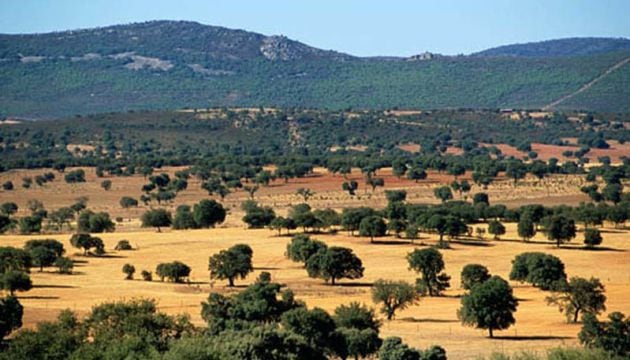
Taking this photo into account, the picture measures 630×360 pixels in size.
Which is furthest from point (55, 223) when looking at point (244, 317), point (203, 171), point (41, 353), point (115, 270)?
point (41, 353)

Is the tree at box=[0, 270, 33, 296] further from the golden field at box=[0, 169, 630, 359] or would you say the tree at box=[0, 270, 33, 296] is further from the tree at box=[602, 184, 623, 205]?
the tree at box=[602, 184, 623, 205]

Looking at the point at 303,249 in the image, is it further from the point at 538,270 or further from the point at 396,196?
the point at 396,196

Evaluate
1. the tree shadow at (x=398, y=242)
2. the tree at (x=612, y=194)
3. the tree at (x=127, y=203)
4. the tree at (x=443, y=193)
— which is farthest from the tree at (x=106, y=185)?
the tree at (x=612, y=194)

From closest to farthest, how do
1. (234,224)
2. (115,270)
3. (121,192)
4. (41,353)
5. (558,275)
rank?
(41,353)
(558,275)
(115,270)
(234,224)
(121,192)

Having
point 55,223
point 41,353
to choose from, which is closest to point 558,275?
point 41,353

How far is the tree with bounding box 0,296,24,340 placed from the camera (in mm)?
64000

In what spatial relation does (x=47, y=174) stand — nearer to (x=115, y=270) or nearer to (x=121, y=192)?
(x=121, y=192)

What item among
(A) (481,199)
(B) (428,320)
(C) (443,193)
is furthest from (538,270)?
(C) (443,193)

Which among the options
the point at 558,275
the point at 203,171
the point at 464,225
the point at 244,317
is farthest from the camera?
the point at 203,171

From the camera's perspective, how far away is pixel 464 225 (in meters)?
120

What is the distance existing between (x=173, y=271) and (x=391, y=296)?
2169 cm

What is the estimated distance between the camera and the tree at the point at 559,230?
4491 inches

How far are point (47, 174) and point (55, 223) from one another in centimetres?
5874

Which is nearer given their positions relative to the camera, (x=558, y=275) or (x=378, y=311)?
(x=378, y=311)
